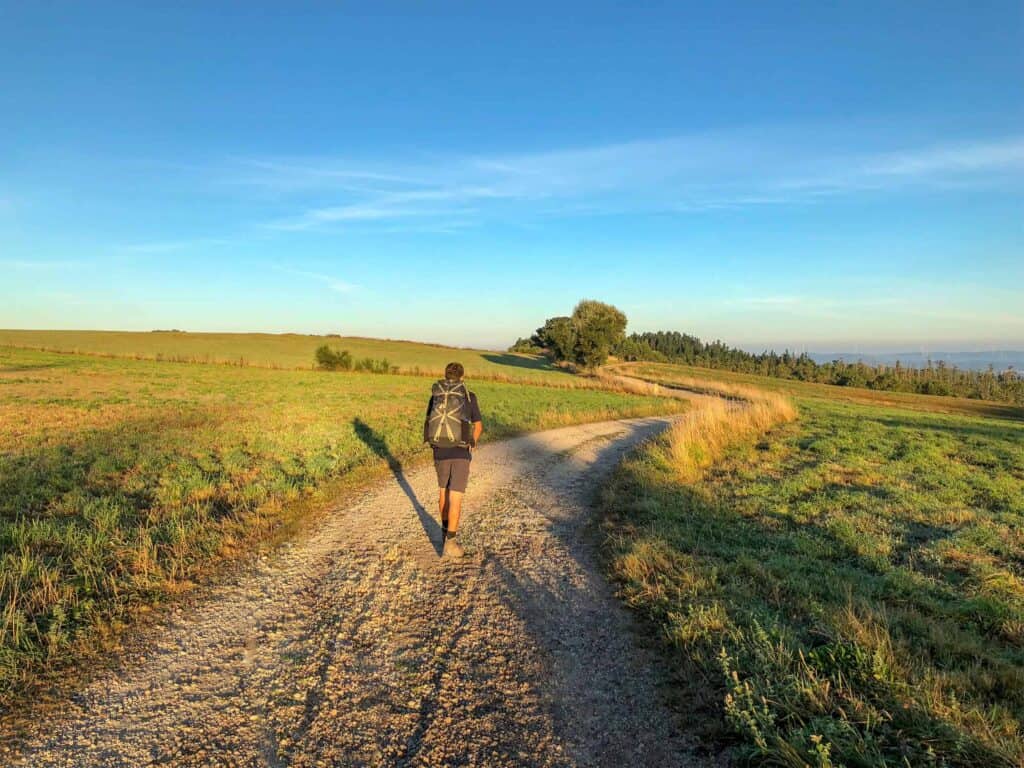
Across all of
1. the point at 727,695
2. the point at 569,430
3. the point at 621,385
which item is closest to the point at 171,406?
the point at 569,430

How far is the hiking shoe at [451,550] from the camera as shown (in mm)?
7141

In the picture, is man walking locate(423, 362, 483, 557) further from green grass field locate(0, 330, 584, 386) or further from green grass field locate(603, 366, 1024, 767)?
green grass field locate(0, 330, 584, 386)

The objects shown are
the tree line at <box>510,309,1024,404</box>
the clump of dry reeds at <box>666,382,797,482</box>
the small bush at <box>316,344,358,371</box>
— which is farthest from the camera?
the tree line at <box>510,309,1024,404</box>

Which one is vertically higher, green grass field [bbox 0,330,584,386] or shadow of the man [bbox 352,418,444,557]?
green grass field [bbox 0,330,584,386]

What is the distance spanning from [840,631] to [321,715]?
4.75 meters

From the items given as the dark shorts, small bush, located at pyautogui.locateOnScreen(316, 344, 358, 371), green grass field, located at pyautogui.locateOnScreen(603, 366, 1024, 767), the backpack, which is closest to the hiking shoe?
the dark shorts

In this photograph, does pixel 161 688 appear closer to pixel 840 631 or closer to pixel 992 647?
pixel 840 631

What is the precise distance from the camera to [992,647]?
500cm

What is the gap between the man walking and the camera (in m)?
7.14

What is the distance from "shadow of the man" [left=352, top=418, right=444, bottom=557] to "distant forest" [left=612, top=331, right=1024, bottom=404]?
5674 centimetres

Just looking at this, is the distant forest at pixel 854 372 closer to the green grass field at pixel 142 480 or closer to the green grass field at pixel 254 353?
the green grass field at pixel 254 353

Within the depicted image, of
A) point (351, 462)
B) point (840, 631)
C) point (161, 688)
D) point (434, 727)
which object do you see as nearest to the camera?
point (434, 727)

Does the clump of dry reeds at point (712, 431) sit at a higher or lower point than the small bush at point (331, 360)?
lower

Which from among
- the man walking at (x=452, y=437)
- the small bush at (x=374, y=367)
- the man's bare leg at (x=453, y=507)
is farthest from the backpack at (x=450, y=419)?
the small bush at (x=374, y=367)
